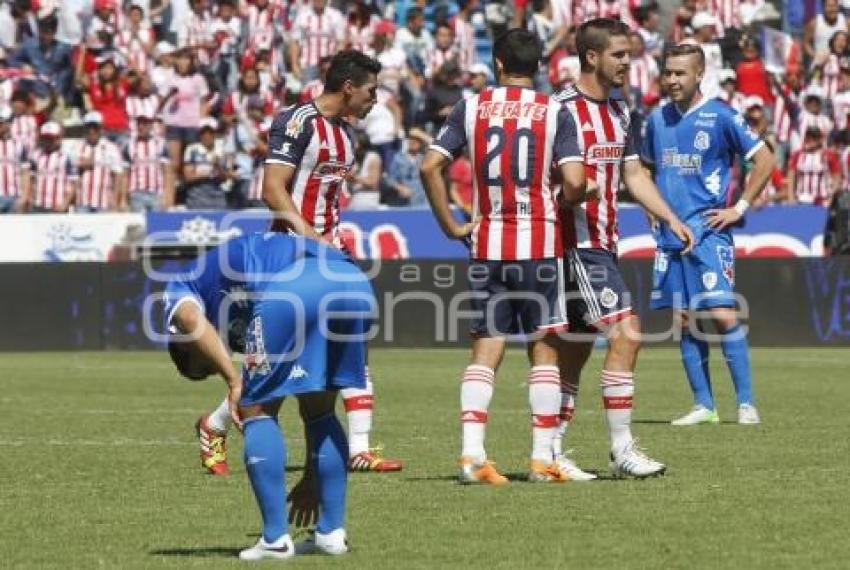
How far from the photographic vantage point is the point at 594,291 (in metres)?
11.4

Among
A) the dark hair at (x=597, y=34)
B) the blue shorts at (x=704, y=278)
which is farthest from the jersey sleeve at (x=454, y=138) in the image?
the blue shorts at (x=704, y=278)

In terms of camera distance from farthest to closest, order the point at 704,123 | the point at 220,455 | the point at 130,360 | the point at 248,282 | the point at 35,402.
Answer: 1. the point at 130,360
2. the point at 35,402
3. the point at 704,123
4. the point at 220,455
5. the point at 248,282

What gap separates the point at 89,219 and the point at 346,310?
61.8 ft

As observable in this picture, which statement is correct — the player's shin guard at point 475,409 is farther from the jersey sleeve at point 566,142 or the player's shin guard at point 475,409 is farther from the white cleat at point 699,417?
the white cleat at point 699,417

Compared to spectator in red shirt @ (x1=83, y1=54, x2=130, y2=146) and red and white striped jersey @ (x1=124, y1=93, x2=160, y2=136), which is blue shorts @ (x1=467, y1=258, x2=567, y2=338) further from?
red and white striped jersey @ (x1=124, y1=93, x2=160, y2=136)

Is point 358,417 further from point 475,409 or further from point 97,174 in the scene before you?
point 97,174

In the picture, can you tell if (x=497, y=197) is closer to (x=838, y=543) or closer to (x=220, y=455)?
(x=220, y=455)

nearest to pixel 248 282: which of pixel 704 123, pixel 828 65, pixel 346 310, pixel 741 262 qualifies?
pixel 346 310

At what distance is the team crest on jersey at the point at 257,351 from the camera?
26.8 feet

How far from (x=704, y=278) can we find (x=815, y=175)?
13.0m

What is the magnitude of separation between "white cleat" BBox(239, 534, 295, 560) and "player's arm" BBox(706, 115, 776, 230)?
7.07 metres

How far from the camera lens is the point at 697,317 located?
15.6 meters

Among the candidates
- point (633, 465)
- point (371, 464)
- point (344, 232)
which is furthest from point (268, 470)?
point (344, 232)

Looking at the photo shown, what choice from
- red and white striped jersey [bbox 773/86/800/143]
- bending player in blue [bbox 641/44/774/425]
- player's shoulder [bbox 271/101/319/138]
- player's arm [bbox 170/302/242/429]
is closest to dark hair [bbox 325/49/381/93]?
player's shoulder [bbox 271/101/319/138]
